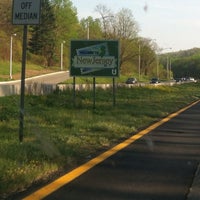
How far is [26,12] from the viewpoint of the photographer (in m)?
10.5

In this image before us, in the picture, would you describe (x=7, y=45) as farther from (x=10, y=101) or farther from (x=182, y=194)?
(x=182, y=194)

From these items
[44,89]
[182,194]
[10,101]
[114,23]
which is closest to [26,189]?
[182,194]

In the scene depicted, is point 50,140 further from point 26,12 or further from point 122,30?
point 122,30

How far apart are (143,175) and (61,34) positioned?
11823 centimetres

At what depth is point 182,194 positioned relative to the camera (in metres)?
7.28

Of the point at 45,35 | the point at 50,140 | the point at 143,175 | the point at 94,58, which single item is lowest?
the point at 143,175

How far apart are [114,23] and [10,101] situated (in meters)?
81.6

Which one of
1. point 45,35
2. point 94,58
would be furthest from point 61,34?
point 94,58

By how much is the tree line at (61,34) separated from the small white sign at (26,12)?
243ft

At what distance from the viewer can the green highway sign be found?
23.4m

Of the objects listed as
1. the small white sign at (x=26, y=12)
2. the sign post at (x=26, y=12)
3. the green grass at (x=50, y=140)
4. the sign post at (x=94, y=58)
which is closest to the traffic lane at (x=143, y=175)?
the green grass at (x=50, y=140)

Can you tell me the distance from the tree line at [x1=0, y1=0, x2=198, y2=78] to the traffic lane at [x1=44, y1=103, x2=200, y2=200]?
73.7m

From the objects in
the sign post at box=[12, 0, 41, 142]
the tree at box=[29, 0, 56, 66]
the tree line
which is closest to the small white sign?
the sign post at box=[12, 0, 41, 142]

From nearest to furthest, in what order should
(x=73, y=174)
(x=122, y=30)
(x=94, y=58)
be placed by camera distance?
(x=73, y=174), (x=94, y=58), (x=122, y=30)
